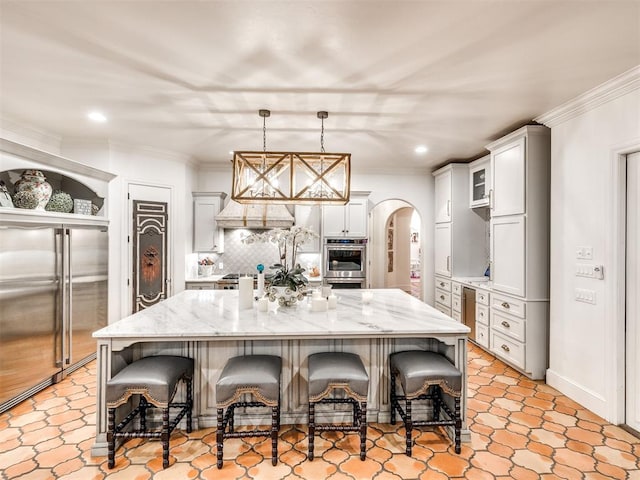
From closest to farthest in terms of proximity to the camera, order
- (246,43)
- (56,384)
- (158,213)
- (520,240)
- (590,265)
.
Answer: (246,43) → (590,265) → (56,384) → (520,240) → (158,213)

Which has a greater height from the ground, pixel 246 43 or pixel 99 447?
pixel 246 43

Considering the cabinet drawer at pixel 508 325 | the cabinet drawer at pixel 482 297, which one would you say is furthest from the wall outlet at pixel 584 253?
the cabinet drawer at pixel 482 297

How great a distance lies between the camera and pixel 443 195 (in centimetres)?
543

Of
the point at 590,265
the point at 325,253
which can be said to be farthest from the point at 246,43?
the point at 325,253

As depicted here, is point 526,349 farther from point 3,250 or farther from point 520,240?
point 3,250

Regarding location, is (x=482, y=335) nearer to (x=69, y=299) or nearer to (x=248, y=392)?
(x=248, y=392)

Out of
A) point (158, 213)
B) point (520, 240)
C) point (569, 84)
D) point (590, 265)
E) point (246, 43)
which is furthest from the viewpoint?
point (158, 213)

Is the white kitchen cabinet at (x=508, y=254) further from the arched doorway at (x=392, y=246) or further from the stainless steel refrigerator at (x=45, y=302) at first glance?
the stainless steel refrigerator at (x=45, y=302)

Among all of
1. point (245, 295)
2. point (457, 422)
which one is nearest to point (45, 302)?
point (245, 295)

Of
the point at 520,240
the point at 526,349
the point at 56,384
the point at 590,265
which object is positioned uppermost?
the point at 520,240

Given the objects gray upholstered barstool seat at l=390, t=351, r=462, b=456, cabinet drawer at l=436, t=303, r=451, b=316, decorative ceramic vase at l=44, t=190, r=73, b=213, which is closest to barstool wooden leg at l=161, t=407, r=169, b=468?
gray upholstered barstool seat at l=390, t=351, r=462, b=456

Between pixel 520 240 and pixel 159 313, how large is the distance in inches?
140

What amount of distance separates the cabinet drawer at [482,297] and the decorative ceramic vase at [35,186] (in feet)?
16.1

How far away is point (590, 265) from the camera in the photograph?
2.83 meters
